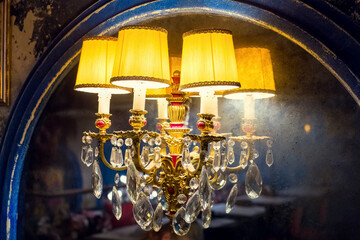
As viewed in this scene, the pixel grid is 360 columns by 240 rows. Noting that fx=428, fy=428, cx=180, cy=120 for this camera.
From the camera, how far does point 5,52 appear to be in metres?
2.16

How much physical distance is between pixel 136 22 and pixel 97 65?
41 cm

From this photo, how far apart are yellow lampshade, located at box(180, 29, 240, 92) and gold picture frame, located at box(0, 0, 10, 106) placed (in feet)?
4.00

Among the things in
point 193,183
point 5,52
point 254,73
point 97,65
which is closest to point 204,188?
point 193,183

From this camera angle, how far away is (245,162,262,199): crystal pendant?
1.40 metres

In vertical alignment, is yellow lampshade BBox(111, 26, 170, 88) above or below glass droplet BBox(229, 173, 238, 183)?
above

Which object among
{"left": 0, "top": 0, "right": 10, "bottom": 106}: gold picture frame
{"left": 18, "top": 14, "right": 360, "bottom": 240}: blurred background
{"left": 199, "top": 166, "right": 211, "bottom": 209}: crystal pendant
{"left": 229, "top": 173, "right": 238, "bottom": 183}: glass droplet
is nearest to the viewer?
{"left": 199, "top": 166, "right": 211, "bottom": 209}: crystal pendant

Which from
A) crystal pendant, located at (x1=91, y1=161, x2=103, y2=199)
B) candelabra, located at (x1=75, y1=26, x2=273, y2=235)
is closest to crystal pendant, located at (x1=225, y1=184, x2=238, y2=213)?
candelabra, located at (x1=75, y1=26, x2=273, y2=235)

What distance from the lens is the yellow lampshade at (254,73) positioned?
1393 millimetres

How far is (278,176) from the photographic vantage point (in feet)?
4.87

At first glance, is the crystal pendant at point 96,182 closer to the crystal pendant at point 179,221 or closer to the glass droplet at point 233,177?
the crystal pendant at point 179,221

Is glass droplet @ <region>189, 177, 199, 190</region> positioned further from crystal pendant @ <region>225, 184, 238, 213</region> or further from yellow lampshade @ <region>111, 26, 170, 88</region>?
yellow lampshade @ <region>111, 26, 170, 88</region>

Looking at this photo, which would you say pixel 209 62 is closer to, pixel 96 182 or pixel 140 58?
pixel 140 58

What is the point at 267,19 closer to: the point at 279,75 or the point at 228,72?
the point at 279,75

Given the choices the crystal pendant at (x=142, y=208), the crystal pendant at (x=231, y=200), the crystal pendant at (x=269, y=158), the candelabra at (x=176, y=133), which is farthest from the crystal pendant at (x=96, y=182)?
the crystal pendant at (x=269, y=158)
